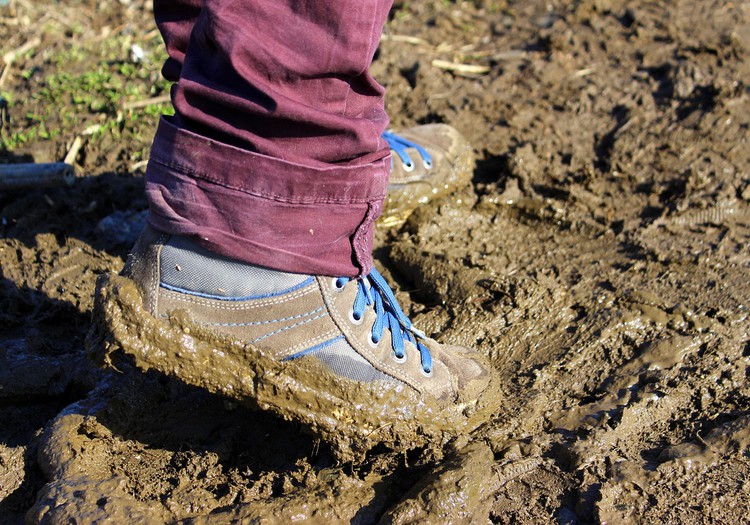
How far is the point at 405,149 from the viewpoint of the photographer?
2990 millimetres

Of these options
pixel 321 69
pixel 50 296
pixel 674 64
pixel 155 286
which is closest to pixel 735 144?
pixel 674 64

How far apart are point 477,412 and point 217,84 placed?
1.08 metres

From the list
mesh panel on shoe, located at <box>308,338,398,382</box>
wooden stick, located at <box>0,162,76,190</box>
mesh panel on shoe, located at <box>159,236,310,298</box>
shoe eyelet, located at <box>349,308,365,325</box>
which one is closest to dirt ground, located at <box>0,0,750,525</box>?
wooden stick, located at <box>0,162,76,190</box>

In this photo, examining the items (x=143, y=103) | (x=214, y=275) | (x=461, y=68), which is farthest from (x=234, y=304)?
(x=461, y=68)

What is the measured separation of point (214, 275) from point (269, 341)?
0.21 meters

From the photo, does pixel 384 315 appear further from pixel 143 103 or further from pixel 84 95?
pixel 84 95

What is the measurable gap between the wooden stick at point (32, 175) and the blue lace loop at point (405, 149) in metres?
1.31

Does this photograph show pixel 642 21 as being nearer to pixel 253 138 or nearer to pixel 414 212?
pixel 414 212

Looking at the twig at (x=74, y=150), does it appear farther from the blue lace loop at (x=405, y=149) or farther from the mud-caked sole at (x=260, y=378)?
the mud-caked sole at (x=260, y=378)

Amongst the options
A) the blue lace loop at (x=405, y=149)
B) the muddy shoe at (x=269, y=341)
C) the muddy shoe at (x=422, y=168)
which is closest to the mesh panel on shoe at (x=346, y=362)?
the muddy shoe at (x=269, y=341)

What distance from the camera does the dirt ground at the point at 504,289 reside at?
1.77 m

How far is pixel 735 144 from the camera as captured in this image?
10.3ft

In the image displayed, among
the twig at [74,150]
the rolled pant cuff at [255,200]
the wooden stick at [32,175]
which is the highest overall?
the rolled pant cuff at [255,200]

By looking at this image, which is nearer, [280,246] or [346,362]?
[280,246]
